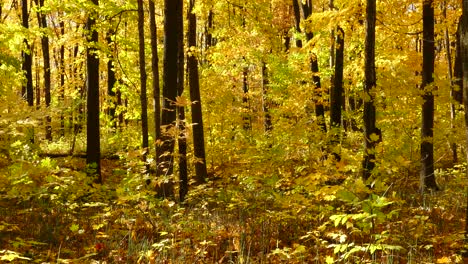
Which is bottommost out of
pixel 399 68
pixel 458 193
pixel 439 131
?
pixel 458 193

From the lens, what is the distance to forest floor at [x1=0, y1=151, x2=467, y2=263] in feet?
15.6

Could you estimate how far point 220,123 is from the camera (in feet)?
60.8

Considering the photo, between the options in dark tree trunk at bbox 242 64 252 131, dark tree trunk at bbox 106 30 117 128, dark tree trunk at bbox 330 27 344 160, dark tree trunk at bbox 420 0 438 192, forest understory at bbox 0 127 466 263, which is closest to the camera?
forest understory at bbox 0 127 466 263

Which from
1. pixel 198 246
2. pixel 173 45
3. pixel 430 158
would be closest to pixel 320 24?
pixel 173 45

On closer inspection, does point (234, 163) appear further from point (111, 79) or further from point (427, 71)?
point (111, 79)

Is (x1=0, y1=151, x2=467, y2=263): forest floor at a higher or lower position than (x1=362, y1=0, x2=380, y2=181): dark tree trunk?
lower

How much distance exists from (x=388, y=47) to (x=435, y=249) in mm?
9884

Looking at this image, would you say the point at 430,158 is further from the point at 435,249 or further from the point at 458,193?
the point at 435,249

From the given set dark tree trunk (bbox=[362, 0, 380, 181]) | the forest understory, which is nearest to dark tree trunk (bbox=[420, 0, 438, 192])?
the forest understory

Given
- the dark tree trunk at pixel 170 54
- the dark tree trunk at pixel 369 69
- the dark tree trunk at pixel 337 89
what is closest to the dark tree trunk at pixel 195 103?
the dark tree trunk at pixel 170 54

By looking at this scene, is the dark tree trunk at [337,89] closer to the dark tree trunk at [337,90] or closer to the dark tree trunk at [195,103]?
the dark tree trunk at [337,90]

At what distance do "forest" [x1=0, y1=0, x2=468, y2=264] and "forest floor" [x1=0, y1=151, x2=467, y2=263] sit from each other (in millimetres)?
38

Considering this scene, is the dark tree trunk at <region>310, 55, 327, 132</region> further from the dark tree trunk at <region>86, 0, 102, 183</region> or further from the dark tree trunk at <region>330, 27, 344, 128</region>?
the dark tree trunk at <region>86, 0, 102, 183</region>

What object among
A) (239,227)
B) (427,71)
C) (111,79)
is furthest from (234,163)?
(111,79)
